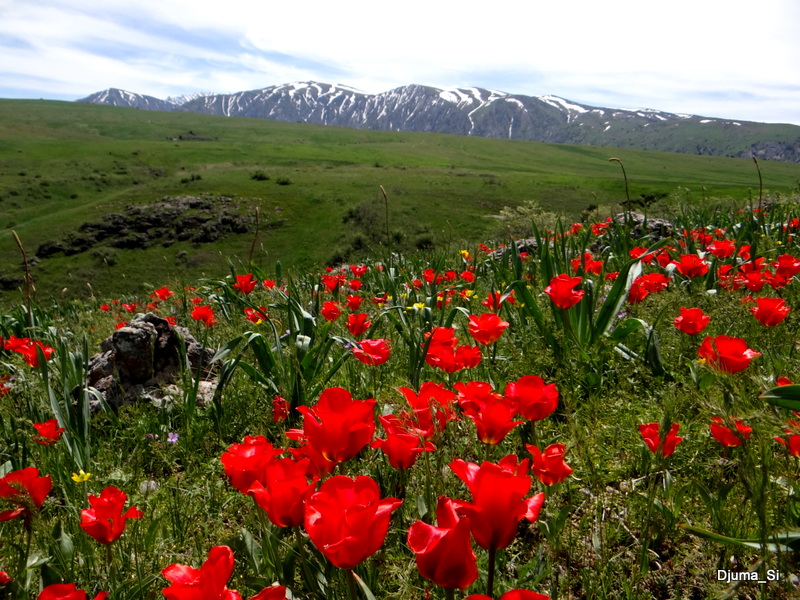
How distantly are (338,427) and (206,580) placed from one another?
0.44 metres

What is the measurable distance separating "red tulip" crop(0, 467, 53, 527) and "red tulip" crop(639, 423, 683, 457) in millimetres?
2002

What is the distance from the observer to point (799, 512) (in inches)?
58.5

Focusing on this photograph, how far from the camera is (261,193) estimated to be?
2349 inches

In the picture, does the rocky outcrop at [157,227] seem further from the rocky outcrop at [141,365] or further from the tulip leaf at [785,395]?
the tulip leaf at [785,395]

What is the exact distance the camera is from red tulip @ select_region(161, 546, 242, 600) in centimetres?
96

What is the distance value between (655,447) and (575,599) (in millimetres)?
583

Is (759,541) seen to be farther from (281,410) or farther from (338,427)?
(281,410)

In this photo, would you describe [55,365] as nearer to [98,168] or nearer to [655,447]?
[655,447]

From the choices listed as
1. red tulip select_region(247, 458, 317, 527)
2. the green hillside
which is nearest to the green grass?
red tulip select_region(247, 458, 317, 527)

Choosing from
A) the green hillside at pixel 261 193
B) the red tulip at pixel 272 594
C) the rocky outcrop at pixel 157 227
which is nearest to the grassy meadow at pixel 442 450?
the red tulip at pixel 272 594

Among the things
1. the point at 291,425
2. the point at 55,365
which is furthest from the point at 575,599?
the point at 55,365

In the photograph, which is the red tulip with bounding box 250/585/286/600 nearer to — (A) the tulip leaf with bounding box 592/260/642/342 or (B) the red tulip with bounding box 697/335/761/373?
(B) the red tulip with bounding box 697/335/761/373

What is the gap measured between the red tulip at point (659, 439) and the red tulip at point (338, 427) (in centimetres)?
94

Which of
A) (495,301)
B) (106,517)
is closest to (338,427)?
(106,517)
